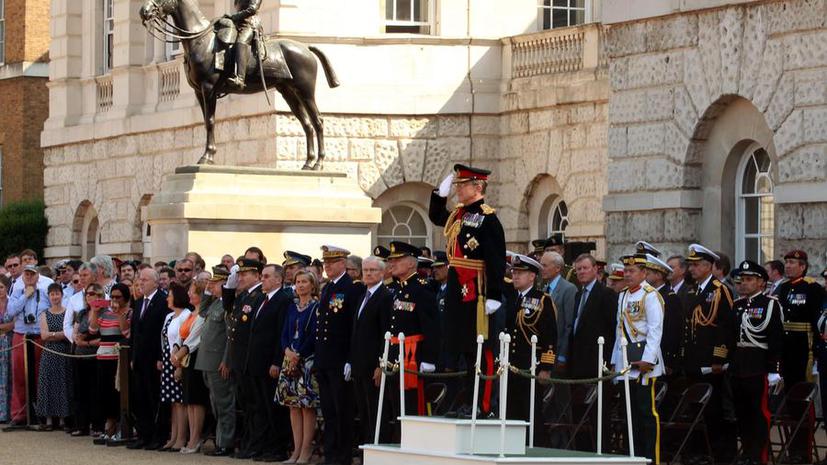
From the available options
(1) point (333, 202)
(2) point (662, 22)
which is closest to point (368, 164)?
(1) point (333, 202)

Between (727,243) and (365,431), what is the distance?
695 cm

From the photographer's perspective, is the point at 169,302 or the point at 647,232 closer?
the point at 169,302

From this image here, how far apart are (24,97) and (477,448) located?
2900 cm

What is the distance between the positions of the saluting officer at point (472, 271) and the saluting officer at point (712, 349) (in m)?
3.09

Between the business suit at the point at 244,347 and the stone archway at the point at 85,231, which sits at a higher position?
the stone archway at the point at 85,231

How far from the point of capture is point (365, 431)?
1794cm

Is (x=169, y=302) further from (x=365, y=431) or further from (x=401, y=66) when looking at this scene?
(x=401, y=66)

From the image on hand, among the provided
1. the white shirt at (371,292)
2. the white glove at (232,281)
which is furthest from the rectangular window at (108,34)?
the white shirt at (371,292)

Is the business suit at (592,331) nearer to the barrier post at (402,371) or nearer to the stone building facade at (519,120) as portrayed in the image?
the barrier post at (402,371)

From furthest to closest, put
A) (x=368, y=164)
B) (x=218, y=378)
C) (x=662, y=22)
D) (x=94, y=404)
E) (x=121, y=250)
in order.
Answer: (x=121, y=250) → (x=368, y=164) → (x=662, y=22) → (x=94, y=404) → (x=218, y=378)

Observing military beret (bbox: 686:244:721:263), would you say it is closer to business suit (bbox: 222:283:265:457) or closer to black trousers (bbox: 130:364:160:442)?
business suit (bbox: 222:283:265:457)

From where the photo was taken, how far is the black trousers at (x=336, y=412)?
59.4 feet

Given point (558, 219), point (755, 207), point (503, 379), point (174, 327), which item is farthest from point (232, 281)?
point (558, 219)

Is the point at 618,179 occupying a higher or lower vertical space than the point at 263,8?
lower
